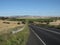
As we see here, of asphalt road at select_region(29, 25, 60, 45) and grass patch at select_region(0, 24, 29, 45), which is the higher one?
grass patch at select_region(0, 24, 29, 45)

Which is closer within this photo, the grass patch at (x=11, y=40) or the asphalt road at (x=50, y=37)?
the grass patch at (x=11, y=40)

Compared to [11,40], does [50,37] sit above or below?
below

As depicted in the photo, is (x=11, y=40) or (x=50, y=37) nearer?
(x=11, y=40)

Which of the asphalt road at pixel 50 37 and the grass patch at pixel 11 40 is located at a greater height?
the grass patch at pixel 11 40

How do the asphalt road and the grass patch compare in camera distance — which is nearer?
the grass patch
